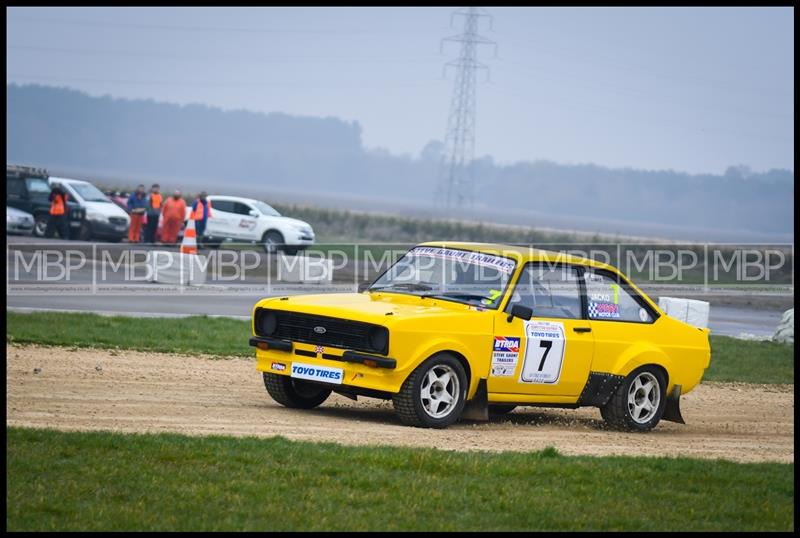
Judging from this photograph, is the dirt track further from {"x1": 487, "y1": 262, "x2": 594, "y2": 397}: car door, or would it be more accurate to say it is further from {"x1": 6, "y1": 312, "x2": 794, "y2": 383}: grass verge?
{"x1": 6, "y1": 312, "x2": 794, "y2": 383}: grass verge

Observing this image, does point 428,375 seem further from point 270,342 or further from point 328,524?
point 328,524

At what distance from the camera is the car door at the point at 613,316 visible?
11.8 m

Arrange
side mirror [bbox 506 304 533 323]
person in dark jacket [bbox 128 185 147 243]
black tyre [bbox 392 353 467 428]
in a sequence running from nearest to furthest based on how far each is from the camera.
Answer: black tyre [bbox 392 353 467 428]
side mirror [bbox 506 304 533 323]
person in dark jacket [bbox 128 185 147 243]

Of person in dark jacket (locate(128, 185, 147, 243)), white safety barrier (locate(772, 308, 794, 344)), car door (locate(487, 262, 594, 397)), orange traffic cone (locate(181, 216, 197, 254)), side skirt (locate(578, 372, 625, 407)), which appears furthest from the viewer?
person in dark jacket (locate(128, 185, 147, 243))

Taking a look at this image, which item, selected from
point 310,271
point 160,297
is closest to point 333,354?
point 160,297

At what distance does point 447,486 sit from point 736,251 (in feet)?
132

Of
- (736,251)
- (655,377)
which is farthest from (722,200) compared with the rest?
(655,377)

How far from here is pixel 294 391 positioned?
38.2 ft

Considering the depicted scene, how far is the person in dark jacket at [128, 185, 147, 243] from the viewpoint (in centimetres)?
3616

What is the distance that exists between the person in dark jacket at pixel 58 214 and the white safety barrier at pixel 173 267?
34.1ft

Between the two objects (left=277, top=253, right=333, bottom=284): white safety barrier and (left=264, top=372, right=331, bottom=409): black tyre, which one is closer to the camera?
(left=264, top=372, right=331, bottom=409): black tyre

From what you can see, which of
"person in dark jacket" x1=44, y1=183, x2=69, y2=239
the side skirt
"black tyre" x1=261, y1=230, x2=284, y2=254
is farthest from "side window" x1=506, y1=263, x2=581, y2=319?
"person in dark jacket" x1=44, y1=183, x2=69, y2=239

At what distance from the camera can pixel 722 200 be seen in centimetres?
18125

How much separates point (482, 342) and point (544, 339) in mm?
713
